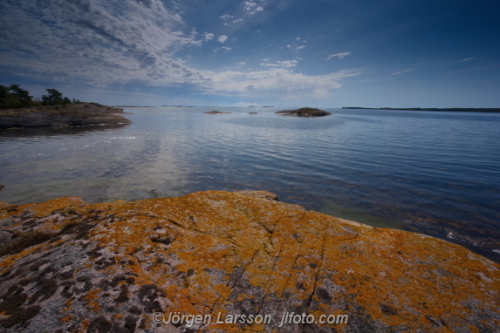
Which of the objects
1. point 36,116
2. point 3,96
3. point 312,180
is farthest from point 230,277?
point 3,96

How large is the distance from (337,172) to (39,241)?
16043mm

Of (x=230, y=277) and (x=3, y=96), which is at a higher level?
(x=3, y=96)

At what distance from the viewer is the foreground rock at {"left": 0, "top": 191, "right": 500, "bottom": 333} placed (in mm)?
2494

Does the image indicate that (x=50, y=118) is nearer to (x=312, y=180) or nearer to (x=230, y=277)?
(x=312, y=180)

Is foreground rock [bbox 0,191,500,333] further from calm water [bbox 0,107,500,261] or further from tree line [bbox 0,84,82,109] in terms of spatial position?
tree line [bbox 0,84,82,109]

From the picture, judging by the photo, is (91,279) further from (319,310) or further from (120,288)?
(319,310)

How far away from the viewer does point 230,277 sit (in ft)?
10.9

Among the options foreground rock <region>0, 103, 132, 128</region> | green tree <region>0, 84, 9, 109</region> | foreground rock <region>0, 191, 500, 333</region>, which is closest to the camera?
foreground rock <region>0, 191, 500, 333</region>

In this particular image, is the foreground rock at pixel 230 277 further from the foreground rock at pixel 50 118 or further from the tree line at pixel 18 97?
the tree line at pixel 18 97

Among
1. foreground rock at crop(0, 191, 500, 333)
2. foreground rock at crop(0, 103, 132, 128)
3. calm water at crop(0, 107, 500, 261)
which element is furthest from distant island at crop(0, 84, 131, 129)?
foreground rock at crop(0, 191, 500, 333)

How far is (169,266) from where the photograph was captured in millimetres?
3318

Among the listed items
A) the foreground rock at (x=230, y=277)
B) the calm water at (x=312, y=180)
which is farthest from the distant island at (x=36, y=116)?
the foreground rock at (x=230, y=277)

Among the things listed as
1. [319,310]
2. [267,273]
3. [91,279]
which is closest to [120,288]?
[91,279]

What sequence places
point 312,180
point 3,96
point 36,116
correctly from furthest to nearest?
1. point 3,96
2. point 36,116
3. point 312,180
